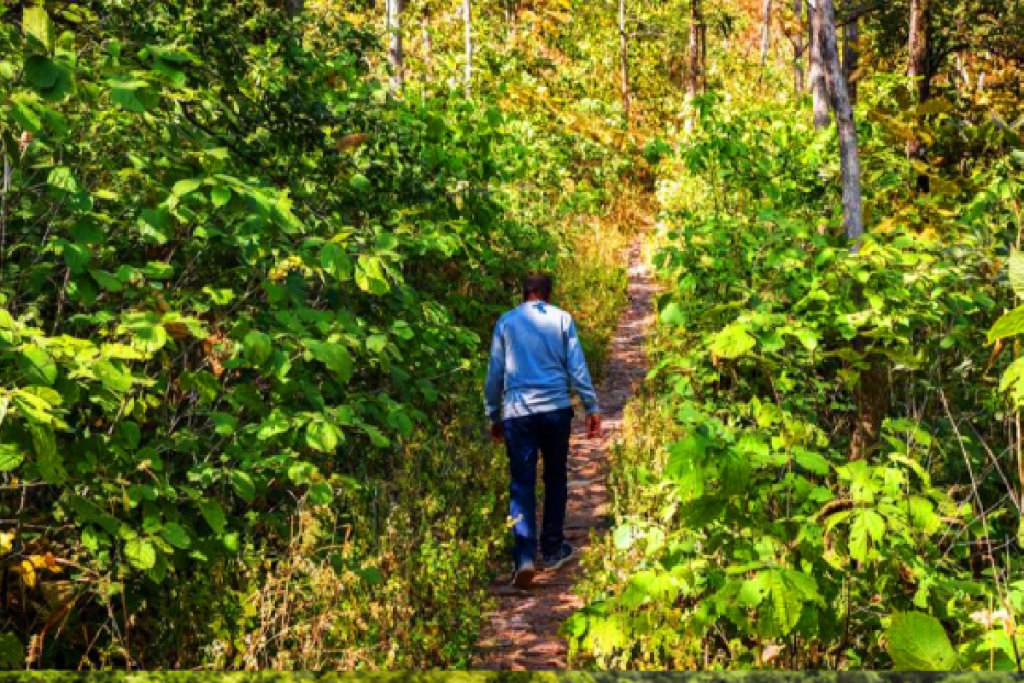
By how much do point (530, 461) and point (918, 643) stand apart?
420cm

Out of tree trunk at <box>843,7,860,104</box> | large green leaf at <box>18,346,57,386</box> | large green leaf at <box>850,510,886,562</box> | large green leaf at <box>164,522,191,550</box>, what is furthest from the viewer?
tree trunk at <box>843,7,860,104</box>

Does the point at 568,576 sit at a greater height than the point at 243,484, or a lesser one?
lesser

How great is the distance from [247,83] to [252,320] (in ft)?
6.64

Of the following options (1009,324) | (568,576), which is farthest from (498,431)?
(1009,324)

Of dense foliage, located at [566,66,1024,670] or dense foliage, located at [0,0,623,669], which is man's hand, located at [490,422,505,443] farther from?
dense foliage, located at [566,66,1024,670]

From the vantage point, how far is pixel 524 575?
6.08m

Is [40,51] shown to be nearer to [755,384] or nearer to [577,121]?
[755,384]

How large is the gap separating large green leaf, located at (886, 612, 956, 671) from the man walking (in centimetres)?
406

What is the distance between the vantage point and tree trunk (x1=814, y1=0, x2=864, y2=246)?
21.7ft

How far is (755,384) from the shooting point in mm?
7113

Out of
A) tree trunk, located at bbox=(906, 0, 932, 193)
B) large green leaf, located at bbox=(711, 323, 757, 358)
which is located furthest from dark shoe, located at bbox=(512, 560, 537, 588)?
tree trunk, located at bbox=(906, 0, 932, 193)

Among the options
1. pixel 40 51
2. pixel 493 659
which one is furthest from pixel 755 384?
pixel 40 51

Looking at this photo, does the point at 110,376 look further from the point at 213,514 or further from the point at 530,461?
the point at 530,461

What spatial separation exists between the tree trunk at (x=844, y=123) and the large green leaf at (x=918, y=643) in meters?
4.84
